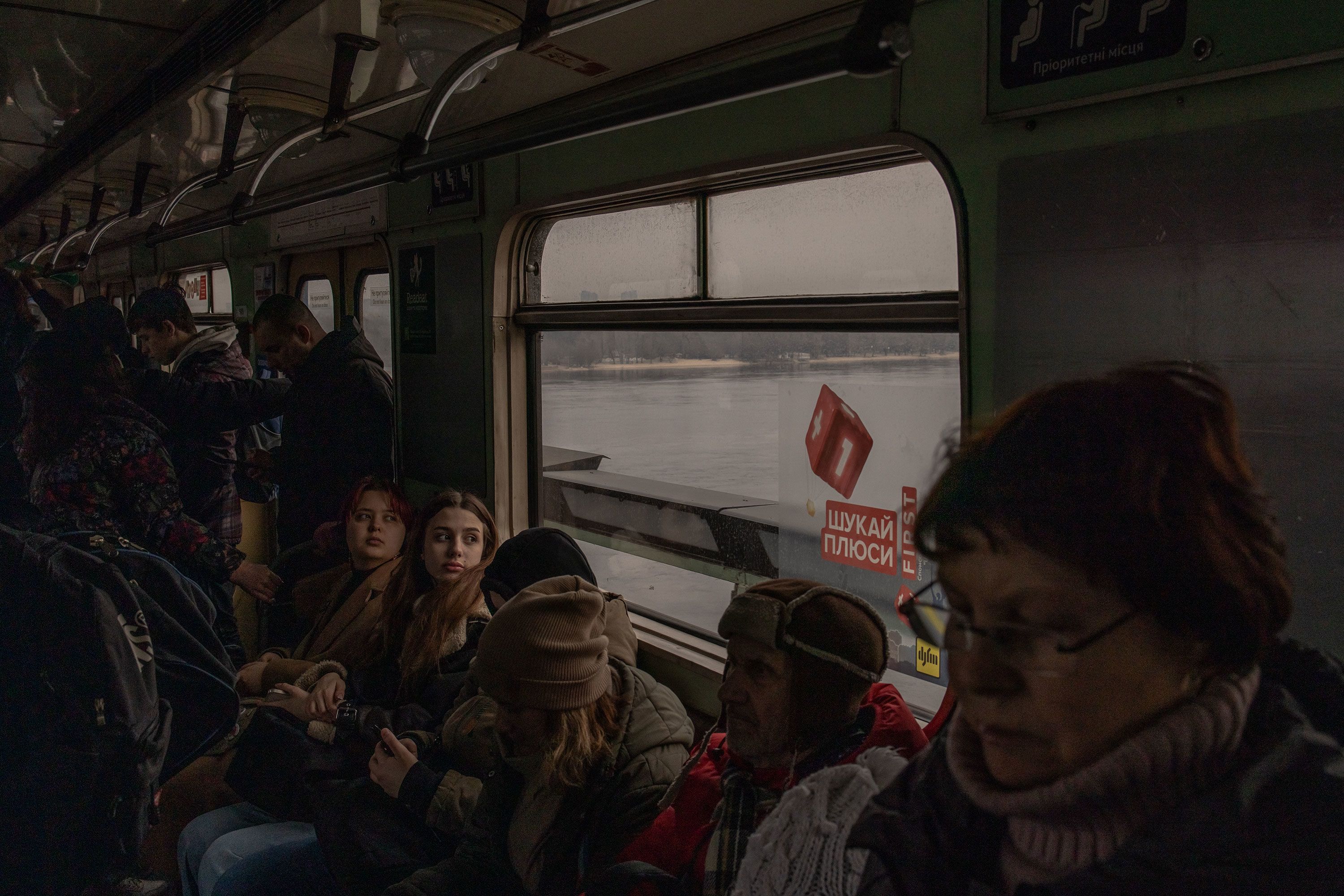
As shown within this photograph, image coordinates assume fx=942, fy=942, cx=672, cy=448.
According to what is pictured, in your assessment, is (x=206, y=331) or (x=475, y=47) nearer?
(x=475, y=47)

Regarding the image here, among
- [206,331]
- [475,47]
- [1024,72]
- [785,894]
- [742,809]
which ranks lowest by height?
[742,809]

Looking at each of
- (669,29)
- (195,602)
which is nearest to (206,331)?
(195,602)

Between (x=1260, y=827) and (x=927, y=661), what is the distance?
162cm

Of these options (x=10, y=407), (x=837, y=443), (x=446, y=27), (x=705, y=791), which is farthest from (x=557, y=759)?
(x=10, y=407)

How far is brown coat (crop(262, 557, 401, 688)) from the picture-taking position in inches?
117

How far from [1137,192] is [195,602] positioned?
2.54 m

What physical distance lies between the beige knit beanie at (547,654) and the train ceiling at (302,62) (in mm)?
1325

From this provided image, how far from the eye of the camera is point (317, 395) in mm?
4062

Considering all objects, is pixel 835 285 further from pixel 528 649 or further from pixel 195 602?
pixel 195 602

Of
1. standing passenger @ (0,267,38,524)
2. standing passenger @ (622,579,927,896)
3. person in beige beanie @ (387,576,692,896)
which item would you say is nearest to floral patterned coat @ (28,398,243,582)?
standing passenger @ (0,267,38,524)

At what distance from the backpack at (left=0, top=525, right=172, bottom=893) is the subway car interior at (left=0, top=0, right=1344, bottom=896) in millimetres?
11

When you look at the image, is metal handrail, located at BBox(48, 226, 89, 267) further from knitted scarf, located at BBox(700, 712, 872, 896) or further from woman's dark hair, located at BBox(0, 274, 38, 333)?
knitted scarf, located at BBox(700, 712, 872, 896)

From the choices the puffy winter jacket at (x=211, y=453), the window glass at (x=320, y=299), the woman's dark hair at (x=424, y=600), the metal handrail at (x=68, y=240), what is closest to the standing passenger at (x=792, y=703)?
the woman's dark hair at (x=424, y=600)

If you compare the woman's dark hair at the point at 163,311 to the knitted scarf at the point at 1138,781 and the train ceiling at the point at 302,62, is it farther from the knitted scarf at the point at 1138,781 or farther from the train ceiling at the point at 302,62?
the knitted scarf at the point at 1138,781
